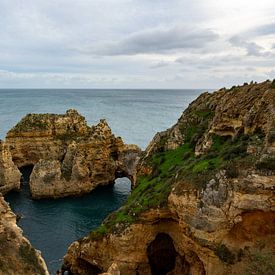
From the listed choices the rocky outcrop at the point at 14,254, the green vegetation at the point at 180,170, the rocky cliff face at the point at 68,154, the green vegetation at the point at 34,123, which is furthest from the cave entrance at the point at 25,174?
the rocky outcrop at the point at 14,254

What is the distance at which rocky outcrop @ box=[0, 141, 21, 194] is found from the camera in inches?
2857

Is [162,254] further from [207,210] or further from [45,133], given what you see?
[45,133]

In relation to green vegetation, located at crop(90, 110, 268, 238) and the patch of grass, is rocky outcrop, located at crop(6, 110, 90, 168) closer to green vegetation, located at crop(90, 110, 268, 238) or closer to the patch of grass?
green vegetation, located at crop(90, 110, 268, 238)

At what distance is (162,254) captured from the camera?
40.8m

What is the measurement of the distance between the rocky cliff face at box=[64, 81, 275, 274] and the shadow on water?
31.1ft

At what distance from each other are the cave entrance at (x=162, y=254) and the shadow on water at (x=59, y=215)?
11564mm

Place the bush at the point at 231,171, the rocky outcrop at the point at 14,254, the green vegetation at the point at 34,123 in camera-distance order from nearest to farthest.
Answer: the rocky outcrop at the point at 14,254 < the bush at the point at 231,171 < the green vegetation at the point at 34,123

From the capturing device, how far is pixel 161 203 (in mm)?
38375

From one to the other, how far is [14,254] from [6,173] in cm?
5088

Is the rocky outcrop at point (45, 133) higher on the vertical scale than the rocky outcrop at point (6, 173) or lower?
higher

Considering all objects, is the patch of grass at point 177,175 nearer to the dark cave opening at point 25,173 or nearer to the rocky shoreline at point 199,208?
the rocky shoreline at point 199,208

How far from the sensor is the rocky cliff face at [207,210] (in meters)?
31.8

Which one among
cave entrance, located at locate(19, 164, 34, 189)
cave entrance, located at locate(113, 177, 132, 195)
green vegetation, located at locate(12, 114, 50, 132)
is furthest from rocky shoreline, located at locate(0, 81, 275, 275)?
green vegetation, located at locate(12, 114, 50, 132)

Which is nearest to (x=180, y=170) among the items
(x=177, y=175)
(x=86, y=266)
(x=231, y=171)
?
(x=177, y=175)
